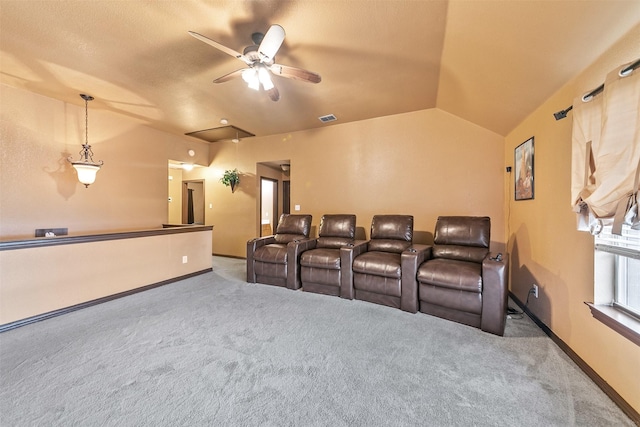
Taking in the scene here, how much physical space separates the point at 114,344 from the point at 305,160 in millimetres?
3992

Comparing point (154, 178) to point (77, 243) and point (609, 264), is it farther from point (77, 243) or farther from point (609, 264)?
point (609, 264)

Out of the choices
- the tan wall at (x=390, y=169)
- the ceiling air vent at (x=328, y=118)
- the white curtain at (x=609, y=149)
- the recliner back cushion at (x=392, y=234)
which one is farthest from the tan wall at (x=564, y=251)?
the ceiling air vent at (x=328, y=118)

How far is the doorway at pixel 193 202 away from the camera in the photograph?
693 cm

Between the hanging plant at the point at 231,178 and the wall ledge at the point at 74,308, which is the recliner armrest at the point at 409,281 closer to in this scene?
the wall ledge at the point at 74,308

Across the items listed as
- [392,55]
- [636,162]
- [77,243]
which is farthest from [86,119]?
[636,162]

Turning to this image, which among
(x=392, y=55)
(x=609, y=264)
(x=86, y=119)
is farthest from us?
(x=86, y=119)

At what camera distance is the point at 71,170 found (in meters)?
3.92

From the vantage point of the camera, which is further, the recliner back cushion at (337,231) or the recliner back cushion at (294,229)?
the recliner back cushion at (294,229)

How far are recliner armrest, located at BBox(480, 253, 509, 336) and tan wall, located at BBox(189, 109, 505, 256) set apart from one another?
166cm

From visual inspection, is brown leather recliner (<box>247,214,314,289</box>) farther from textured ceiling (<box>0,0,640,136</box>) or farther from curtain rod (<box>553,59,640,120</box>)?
curtain rod (<box>553,59,640,120</box>)

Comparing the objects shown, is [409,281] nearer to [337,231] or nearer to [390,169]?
[337,231]

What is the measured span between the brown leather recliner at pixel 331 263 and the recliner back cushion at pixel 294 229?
0.40m

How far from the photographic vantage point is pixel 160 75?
303 centimetres

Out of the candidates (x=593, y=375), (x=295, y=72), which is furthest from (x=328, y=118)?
(x=593, y=375)
